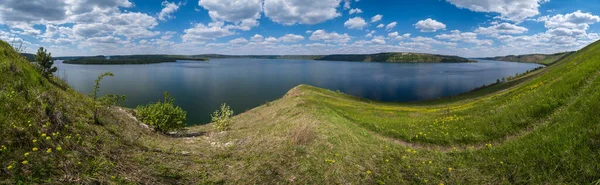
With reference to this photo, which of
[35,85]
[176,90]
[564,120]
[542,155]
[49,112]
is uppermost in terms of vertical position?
[35,85]

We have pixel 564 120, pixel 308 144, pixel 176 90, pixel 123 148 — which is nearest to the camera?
pixel 123 148

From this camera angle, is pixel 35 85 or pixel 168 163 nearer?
pixel 168 163

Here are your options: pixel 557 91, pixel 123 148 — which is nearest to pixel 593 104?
pixel 557 91

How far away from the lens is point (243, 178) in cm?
991

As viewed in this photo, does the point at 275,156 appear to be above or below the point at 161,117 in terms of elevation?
above

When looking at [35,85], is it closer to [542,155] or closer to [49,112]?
[49,112]

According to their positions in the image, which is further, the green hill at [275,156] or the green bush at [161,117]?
the green bush at [161,117]

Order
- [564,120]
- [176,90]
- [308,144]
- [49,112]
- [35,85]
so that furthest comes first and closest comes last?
[176,90]
[308,144]
[564,120]
[35,85]
[49,112]

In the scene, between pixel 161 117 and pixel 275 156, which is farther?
pixel 161 117

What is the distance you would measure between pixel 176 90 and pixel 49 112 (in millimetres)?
106659

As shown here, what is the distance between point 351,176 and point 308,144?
15.3 feet

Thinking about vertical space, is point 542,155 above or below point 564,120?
below

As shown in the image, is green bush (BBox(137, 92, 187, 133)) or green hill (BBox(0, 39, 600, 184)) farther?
green bush (BBox(137, 92, 187, 133))

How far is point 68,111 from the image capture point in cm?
1048
